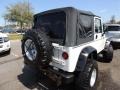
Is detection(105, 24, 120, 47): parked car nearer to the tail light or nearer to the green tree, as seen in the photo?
the tail light

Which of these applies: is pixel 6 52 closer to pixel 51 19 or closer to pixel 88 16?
pixel 51 19

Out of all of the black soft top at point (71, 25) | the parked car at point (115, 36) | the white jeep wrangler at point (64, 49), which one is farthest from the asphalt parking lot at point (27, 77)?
the parked car at point (115, 36)

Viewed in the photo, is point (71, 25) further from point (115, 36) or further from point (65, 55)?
point (115, 36)

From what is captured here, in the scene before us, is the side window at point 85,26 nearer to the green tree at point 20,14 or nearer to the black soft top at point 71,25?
the black soft top at point 71,25

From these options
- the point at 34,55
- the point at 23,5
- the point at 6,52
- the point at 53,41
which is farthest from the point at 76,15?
the point at 23,5

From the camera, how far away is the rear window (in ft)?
14.0

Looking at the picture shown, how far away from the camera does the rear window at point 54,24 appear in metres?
4.26

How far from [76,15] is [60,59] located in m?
1.22

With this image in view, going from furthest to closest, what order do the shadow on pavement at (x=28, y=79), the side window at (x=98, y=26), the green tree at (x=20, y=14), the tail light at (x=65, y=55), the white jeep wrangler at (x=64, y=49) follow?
the green tree at (x=20, y=14), the side window at (x=98, y=26), the shadow on pavement at (x=28, y=79), the white jeep wrangler at (x=64, y=49), the tail light at (x=65, y=55)

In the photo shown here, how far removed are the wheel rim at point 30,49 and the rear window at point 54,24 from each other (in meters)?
0.60

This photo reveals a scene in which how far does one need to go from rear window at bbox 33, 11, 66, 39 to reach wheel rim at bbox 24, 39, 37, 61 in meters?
0.60

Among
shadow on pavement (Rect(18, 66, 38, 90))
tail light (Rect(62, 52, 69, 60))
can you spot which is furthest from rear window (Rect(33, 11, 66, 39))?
shadow on pavement (Rect(18, 66, 38, 90))

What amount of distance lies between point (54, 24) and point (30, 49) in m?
0.99

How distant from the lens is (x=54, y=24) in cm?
455
